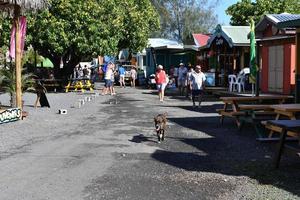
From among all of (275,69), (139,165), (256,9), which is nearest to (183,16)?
(256,9)

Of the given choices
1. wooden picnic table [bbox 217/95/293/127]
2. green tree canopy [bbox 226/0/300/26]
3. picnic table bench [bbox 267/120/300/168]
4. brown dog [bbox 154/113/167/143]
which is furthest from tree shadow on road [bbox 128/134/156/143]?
green tree canopy [bbox 226/0/300/26]

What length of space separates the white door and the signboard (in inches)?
506

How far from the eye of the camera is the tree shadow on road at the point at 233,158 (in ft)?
26.7

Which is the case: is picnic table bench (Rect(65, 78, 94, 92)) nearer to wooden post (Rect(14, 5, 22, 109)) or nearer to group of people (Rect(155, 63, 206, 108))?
group of people (Rect(155, 63, 206, 108))

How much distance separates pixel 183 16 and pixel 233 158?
5962 centimetres

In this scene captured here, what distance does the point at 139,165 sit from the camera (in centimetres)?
917

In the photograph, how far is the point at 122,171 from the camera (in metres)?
8.63

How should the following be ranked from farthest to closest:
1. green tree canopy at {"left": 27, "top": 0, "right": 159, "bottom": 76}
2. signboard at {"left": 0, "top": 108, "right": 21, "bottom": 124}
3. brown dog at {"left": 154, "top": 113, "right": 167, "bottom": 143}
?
1. green tree canopy at {"left": 27, "top": 0, "right": 159, "bottom": 76}
2. signboard at {"left": 0, "top": 108, "right": 21, "bottom": 124}
3. brown dog at {"left": 154, "top": 113, "right": 167, "bottom": 143}

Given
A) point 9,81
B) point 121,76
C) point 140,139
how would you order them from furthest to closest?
point 121,76 → point 9,81 → point 140,139

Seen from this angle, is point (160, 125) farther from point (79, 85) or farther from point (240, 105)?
point (79, 85)

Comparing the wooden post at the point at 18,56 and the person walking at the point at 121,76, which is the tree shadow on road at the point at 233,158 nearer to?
the wooden post at the point at 18,56

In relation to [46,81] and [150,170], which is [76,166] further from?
[46,81]

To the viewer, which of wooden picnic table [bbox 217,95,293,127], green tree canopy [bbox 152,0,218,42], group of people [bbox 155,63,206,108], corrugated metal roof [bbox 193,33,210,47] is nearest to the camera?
wooden picnic table [bbox 217,95,293,127]

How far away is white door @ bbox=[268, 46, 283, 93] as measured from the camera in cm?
2386
